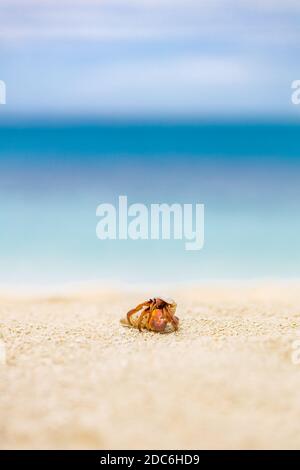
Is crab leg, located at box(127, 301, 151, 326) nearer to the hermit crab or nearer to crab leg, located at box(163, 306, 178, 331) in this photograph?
the hermit crab

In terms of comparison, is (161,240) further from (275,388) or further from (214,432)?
(214,432)

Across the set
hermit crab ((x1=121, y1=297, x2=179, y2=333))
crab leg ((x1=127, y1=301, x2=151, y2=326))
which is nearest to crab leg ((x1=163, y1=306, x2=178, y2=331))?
hermit crab ((x1=121, y1=297, x2=179, y2=333))

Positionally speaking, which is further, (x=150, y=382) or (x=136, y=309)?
(x=136, y=309)

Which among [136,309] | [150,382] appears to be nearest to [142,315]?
[136,309]

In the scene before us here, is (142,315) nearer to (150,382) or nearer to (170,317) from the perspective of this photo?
(170,317)

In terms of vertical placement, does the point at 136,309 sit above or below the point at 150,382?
above
